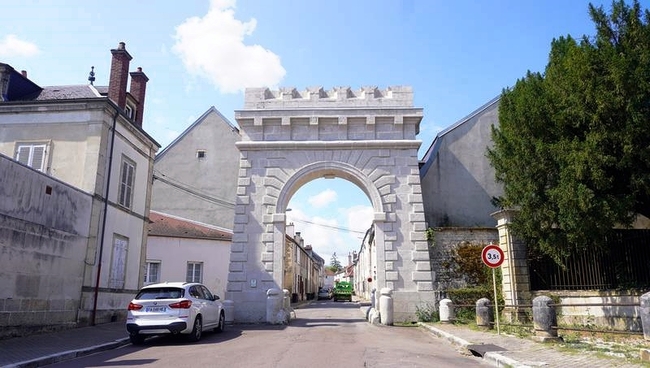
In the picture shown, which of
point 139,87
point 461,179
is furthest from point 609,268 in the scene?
point 139,87

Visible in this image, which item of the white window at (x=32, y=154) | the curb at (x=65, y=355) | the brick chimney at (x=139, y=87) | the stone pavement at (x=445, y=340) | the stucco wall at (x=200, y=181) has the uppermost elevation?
→ the brick chimney at (x=139, y=87)

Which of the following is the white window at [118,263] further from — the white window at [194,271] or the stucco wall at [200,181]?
the stucco wall at [200,181]

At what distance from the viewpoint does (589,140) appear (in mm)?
12406

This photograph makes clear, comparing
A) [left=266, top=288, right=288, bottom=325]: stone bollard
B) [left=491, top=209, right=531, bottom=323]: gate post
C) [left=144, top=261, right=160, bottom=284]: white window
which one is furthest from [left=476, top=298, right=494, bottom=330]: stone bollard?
[left=144, top=261, right=160, bottom=284]: white window

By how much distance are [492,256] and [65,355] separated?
9.89 m

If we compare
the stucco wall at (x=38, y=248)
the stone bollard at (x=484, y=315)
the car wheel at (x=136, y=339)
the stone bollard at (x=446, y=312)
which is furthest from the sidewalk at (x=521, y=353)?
the stucco wall at (x=38, y=248)

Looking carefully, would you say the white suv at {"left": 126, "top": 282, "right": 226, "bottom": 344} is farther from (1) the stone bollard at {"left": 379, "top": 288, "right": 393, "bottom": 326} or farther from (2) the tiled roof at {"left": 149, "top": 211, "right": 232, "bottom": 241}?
(2) the tiled roof at {"left": 149, "top": 211, "right": 232, "bottom": 241}

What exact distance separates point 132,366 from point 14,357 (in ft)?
7.65

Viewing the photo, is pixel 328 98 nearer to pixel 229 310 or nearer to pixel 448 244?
pixel 448 244

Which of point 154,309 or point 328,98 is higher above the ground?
point 328,98

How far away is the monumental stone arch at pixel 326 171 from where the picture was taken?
17203 millimetres

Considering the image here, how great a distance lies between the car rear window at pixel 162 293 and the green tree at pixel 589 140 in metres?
9.85

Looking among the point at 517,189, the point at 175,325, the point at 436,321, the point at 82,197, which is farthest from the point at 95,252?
the point at 517,189

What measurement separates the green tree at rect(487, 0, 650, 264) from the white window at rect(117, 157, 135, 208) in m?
13.1
